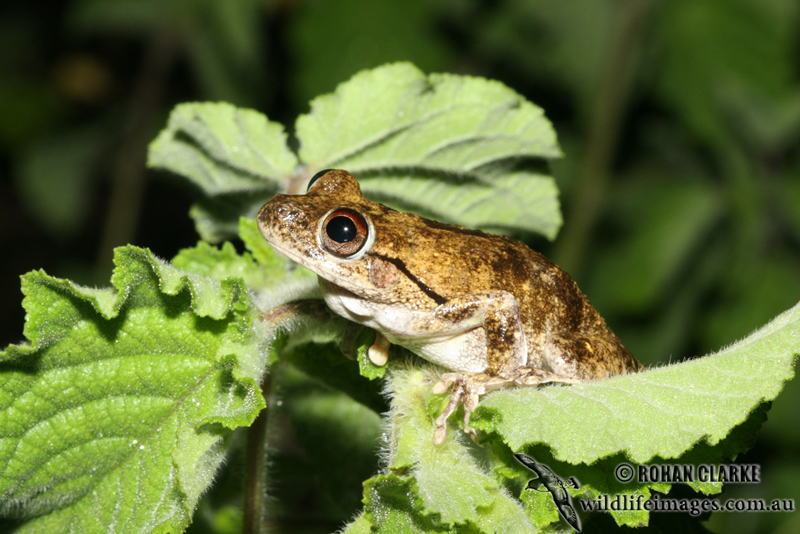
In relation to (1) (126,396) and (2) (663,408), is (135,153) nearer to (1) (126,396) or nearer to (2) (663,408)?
(1) (126,396)

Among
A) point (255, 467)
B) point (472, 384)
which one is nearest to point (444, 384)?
point (472, 384)

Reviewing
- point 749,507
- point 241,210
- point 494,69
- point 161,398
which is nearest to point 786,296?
point 494,69

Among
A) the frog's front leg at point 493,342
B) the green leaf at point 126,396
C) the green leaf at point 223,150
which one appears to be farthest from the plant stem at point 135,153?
the frog's front leg at point 493,342

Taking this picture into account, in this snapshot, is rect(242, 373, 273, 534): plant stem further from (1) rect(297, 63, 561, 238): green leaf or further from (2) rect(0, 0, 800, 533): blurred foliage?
(2) rect(0, 0, 800, 533): blurred foliage

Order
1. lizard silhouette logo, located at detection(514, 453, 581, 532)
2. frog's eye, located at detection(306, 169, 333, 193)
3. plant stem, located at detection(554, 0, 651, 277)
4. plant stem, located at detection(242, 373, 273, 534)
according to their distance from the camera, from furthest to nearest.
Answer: plant stem, located at detection(554, 0, 651, 277), frog's eye, located at detection(306, 169, 333, 193), plant stem, located at detection(242, 373, 273, 534), lizard silhouette logo, located at detection(514, 453, 581, 532)

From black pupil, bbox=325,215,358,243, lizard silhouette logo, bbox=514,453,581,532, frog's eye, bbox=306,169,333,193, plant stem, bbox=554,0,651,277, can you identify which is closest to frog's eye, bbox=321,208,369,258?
black pupil, bbox=325,215,358,243


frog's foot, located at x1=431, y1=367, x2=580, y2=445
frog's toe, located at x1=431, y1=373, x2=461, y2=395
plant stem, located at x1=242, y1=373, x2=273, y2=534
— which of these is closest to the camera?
frog's foot, located at x1=431, y1=367, x2=580, y2=445

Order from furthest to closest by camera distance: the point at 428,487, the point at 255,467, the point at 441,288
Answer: the point at 441,288
the point at 255,467
the point at 428,487
